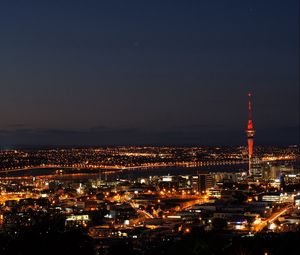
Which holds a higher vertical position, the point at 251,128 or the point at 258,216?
the point at 251,128

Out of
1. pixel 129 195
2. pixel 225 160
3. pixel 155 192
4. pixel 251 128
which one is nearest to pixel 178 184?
pixel 155 192

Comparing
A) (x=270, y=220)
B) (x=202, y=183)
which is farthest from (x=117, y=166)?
(x=270, y=220)

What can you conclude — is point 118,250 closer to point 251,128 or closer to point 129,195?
point 129,195

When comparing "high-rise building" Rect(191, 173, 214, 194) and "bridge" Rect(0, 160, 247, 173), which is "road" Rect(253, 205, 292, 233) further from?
"bridge" Rect(0, 160, 247, 173)

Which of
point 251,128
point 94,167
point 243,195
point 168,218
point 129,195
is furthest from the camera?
point 94,167

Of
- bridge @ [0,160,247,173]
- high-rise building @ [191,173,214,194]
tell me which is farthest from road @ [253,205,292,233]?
bridge @ [0,160,247,173]

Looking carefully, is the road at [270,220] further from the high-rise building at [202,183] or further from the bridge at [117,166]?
the bridge at [117,166]

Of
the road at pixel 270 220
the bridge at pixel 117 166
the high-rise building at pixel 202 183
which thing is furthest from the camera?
the bridge at pixel 117 166

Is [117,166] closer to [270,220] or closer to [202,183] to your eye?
[202,183]

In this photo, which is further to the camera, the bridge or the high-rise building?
the bridge

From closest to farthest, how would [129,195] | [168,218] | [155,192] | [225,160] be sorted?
[168,218] → [129,195] → [155,192] → [225,160]

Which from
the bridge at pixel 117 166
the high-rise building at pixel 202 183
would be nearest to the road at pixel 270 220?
the high-rise building at pixel 202 183
